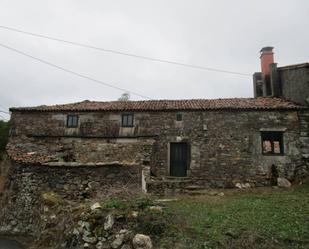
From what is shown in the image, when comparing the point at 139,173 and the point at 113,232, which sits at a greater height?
the point at 139,173

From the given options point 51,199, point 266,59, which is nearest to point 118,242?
point 51,199

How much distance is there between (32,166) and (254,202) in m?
7.96

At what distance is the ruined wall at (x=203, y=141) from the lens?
47.3 feet

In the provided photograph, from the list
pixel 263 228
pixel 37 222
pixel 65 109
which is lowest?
pixel 37 222

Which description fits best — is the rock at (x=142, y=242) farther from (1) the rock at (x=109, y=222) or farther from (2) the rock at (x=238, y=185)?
(2) the rock at (x=238, y=185)

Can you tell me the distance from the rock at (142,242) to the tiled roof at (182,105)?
9975 mm

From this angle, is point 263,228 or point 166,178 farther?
point 166,178

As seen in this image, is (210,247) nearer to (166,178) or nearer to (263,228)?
(263,228)

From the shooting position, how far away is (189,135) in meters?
15.2

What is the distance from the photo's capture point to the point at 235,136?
1487 centimetres

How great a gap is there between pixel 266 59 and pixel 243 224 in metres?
14.0

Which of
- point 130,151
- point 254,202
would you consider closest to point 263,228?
point 254,202

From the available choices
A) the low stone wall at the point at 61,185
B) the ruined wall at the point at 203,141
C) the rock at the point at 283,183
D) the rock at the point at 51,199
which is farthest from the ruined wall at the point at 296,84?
the rock at the point at 51,199

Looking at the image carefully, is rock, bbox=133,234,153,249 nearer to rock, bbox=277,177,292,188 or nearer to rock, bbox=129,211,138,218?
rock, bbox=129,211,138,218
